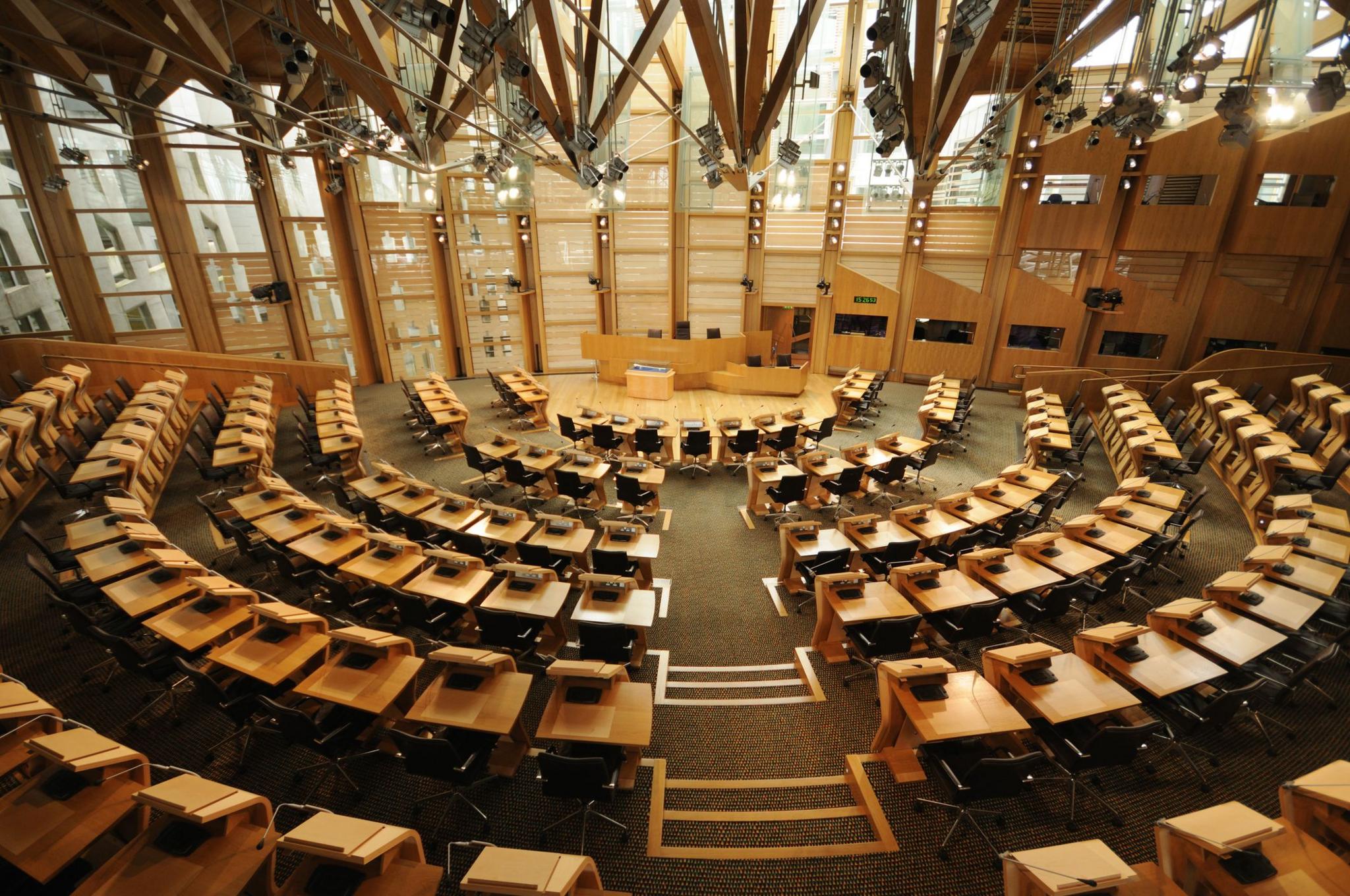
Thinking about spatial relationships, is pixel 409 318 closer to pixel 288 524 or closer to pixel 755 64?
pixel 288 524

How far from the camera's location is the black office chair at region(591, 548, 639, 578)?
20.6 ft

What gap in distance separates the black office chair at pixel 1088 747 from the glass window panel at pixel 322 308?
18366 millimetres

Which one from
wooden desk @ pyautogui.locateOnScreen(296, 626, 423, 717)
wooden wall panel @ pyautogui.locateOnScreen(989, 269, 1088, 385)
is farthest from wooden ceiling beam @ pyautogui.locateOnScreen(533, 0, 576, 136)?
wooden wall panel @ pyautogui.locateOnScreen(989, 269, 1088, 385)

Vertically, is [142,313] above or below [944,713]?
above

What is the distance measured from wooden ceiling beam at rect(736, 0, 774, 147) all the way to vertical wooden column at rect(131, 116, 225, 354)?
14.5 metres

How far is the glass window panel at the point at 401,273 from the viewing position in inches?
629

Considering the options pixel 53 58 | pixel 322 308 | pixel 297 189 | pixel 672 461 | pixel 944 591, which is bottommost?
pixel 672 461

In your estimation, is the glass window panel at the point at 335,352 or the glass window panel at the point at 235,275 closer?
the glass window panel at the point at 235,275

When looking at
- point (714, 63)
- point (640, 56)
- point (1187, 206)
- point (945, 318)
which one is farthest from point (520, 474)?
point (1187, 206)

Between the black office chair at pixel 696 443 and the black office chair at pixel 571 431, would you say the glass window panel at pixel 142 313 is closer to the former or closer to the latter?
the black office chair at pixel 571 431

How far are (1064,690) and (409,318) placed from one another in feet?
58.6

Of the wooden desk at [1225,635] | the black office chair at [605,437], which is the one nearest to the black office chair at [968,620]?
the wooden desk at [1225,635]

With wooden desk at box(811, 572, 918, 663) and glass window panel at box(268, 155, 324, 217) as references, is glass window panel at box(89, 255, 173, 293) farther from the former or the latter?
wooden desk at box(811, 572, 918, 663)

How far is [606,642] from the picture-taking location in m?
5.20
